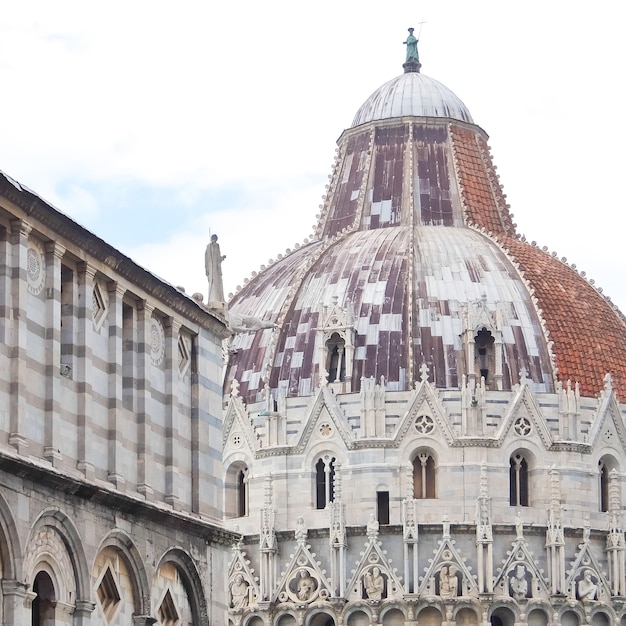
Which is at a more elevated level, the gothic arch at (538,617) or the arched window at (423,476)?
the arched window at (423,476)

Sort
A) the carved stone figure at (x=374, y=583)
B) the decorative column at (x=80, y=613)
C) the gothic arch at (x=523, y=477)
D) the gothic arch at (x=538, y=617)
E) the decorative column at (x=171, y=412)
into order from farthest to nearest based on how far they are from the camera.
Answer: the gothic arch at (x=523, y=477), the carved stone figure at (x=374, y=583), the gothic arch at (x=538, y=617), the decorative column at (x=171, y=412), the decorative column at (x=80, y=613)

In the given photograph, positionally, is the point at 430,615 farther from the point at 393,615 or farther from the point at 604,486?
the point at 604,486

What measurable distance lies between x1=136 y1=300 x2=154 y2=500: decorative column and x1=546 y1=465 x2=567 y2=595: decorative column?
171 feet

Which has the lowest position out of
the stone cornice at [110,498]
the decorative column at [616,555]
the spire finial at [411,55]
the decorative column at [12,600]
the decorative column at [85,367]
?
the decorative column at [12,600]

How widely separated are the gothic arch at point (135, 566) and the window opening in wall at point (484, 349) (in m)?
56.9

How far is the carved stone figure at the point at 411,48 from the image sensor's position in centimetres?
12850

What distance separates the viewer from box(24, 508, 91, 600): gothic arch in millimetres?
55312

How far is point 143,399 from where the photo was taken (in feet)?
200

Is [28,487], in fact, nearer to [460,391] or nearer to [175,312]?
[175,312]

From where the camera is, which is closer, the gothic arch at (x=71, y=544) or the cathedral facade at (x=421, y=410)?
the gothic arch at (x=71, y=544)

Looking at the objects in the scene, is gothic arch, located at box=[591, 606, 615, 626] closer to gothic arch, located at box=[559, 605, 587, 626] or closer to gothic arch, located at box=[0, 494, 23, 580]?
gothic arch, located at box=[559, 605, 587, 626]

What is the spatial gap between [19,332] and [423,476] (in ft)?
195

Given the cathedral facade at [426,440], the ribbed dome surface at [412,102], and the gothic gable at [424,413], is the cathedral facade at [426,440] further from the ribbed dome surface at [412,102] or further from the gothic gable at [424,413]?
the ribbed dome surface at [412,102]

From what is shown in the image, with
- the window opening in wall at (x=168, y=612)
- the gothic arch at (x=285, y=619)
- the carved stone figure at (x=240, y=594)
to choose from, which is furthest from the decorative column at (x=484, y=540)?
the window opening in wall at (x=168, y=612)
